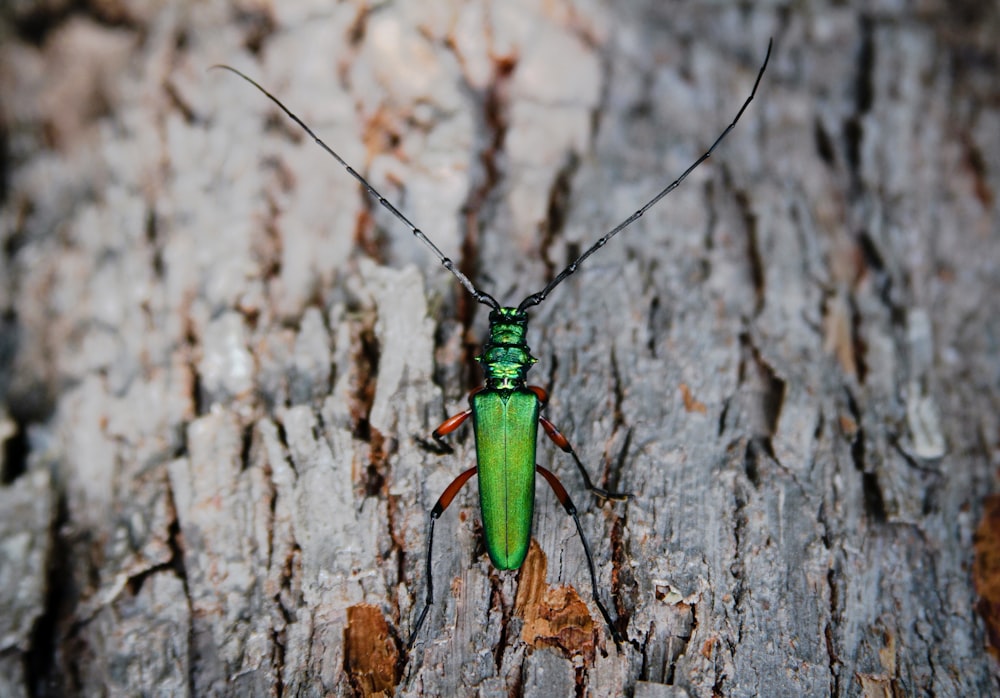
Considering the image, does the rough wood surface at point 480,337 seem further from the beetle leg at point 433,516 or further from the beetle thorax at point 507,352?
the beetle thorax at point 507,352

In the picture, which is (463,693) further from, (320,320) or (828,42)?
(828,42)

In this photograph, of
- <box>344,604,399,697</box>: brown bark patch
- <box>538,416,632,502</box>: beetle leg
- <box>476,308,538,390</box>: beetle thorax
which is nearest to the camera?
<box>344,604,399,697</box>: brown bark patch

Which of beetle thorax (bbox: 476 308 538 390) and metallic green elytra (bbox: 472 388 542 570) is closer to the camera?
metallic green elytra (bbox: 472 388 542 570)

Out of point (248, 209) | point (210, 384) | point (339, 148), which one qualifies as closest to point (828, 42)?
point (339, 148)

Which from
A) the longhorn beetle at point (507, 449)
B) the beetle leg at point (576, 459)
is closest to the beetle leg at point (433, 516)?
the longhorn beetle at point (507, 449)

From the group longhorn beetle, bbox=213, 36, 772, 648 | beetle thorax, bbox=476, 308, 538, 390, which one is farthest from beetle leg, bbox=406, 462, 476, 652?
beetle thorax, bbox=476, 308, 538, 390

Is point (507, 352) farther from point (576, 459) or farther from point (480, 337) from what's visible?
point (576, 459)

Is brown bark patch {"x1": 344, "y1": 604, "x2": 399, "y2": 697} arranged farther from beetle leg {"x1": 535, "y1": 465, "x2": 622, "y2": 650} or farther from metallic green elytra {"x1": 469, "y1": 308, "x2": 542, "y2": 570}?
beetle leg {"x1": 535, "y1": 465, "x2": 622, "y2": 650}
